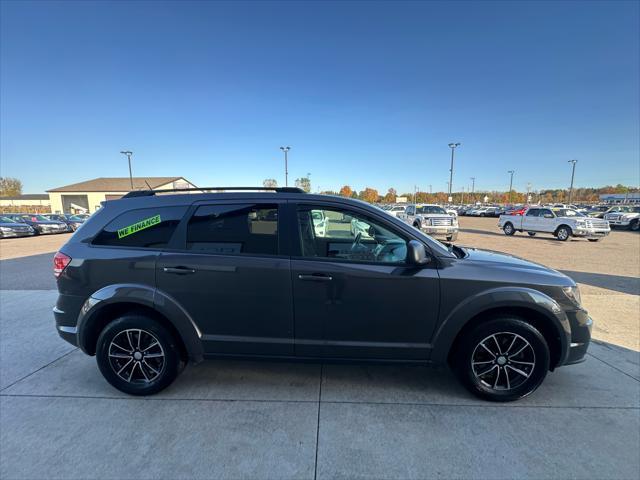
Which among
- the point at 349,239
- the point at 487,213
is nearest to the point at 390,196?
the point at 487,213

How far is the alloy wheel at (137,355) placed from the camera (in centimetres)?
287

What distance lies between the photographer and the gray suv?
8.72ft

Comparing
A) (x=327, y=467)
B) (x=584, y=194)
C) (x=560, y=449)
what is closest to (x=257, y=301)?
(x=327, y=467)

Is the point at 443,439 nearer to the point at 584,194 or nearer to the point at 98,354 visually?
the point at 98,354

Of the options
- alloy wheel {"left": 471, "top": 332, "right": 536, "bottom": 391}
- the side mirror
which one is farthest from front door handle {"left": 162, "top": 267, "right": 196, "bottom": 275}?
alloy wheel {"left": 471, "top": 332, "right": 536, "bottom": 391}

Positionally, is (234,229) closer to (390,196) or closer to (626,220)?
(626,220)

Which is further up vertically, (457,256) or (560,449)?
(457,256)

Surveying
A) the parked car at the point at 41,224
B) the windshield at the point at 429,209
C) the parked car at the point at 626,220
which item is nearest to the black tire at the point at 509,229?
the windshield at the point at 429,209

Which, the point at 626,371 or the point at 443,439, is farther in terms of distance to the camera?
the point at 626,371

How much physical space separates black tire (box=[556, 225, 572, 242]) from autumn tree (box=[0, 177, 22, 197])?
124 m

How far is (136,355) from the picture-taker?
2.88m

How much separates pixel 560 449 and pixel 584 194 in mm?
134710

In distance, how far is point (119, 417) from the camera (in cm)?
258

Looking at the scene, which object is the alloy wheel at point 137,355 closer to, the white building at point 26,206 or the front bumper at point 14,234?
the front bumper at point 14,234
